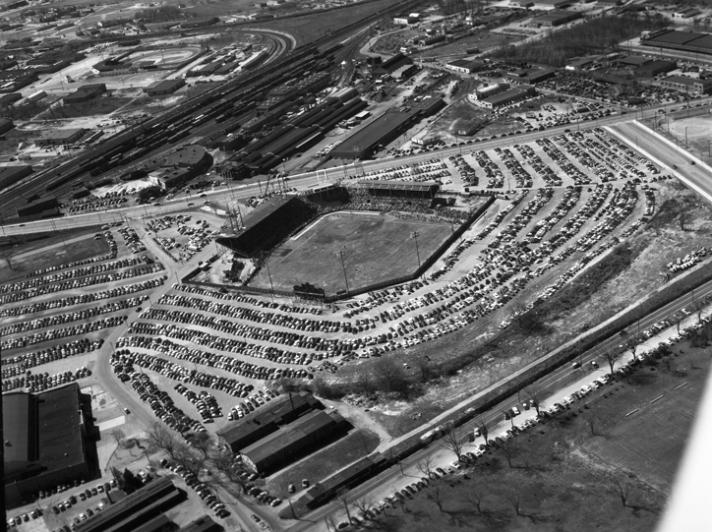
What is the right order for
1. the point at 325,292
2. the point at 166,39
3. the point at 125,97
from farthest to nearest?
the point at 166,39 → the point at 125,97 → the point at 325,292

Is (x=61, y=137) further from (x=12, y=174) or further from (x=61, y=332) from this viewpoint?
(x=61, y=332)

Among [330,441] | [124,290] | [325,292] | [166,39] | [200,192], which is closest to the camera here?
[330,441]

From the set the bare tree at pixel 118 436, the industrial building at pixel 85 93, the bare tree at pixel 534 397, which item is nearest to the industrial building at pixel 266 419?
the bare tree at pixel 118 436

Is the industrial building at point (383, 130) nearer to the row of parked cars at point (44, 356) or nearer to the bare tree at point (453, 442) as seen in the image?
the row of parked cars at point (44, 356)

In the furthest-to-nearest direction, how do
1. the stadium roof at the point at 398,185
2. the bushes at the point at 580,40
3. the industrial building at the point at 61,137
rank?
the industrial building at the point at 61,137
the bushes at the point at 580,40
the stadium roof at the point at 398,185

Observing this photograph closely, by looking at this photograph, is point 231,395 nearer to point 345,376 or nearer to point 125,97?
point 345,376

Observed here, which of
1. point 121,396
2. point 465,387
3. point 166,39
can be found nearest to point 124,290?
point 121,396
